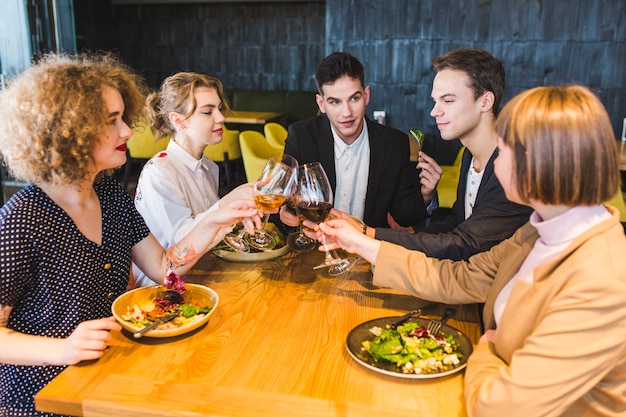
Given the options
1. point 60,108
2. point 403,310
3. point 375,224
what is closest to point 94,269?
point 60,108

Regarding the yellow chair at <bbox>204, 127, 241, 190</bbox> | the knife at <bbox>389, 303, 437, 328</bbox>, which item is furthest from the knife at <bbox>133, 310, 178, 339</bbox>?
the yellow chair at <bbox>204, 127, 241, 190</bbox>

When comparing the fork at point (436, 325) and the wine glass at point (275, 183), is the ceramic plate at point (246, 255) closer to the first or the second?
the wine glass at point (275, 183)

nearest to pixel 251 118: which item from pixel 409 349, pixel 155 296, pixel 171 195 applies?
pixel 171 195

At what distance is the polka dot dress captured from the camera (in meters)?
1.43

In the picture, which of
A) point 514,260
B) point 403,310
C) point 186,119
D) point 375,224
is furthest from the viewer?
point 375,224

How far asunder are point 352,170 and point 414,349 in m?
1.78

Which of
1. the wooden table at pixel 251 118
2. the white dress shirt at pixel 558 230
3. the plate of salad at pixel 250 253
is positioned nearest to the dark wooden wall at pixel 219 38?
the wooden table at pixel 251 118

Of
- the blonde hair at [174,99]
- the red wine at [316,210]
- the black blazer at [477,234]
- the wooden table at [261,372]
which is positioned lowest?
the wooden table at [261,372]

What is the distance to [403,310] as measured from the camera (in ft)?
5.25

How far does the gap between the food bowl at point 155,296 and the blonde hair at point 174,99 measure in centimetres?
127

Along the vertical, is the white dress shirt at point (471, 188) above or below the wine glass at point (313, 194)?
below

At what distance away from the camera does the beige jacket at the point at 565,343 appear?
3.35 ft

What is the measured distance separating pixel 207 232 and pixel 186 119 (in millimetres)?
1000

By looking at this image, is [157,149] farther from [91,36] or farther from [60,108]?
[60,108]
